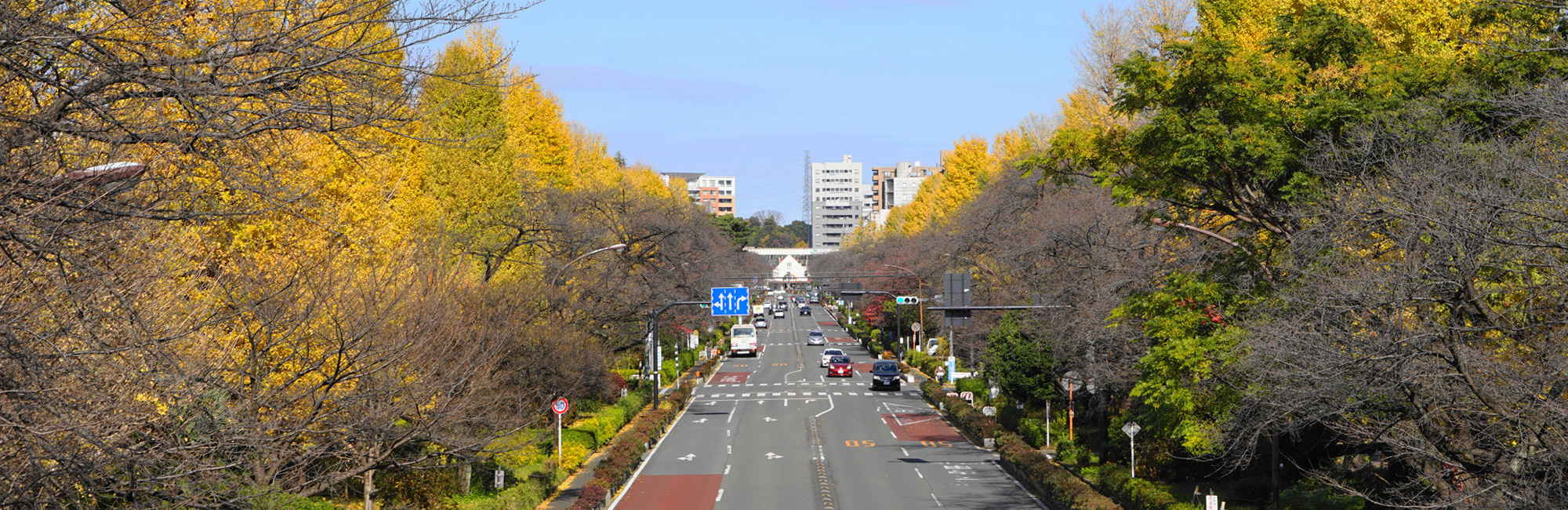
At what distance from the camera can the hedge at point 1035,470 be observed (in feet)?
84.0

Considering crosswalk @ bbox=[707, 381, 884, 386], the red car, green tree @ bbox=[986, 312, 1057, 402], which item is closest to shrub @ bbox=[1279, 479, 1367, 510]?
green tree @ bbox=[986, 312, 1057, 402]

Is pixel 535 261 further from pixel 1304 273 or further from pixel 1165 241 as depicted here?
pixel 1304 273

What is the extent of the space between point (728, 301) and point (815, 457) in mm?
11229

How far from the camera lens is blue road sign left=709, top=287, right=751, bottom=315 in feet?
153

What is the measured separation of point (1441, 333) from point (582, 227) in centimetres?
3616

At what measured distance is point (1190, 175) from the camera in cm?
2198

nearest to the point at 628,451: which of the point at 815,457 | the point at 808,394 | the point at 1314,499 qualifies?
the point at 815,457

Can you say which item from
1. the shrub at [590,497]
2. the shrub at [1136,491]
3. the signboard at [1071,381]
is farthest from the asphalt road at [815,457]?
the signboard at [1071,381]

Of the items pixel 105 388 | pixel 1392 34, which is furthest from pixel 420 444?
pixel 1392 34

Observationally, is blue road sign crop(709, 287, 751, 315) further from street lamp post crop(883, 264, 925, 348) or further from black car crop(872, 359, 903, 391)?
street lamp post crop(883, 264, 925, 348)

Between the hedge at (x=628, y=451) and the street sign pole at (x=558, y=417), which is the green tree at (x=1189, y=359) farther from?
the street sign pole at (x=558, y=417)

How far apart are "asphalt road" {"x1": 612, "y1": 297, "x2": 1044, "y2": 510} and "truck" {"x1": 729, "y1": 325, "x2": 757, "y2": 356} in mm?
21599

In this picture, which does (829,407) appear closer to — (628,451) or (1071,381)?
(1071,381)

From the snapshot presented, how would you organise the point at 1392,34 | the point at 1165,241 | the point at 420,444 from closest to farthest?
the point at 420,444 < the point at 1392,34 < the point at 1165,241
